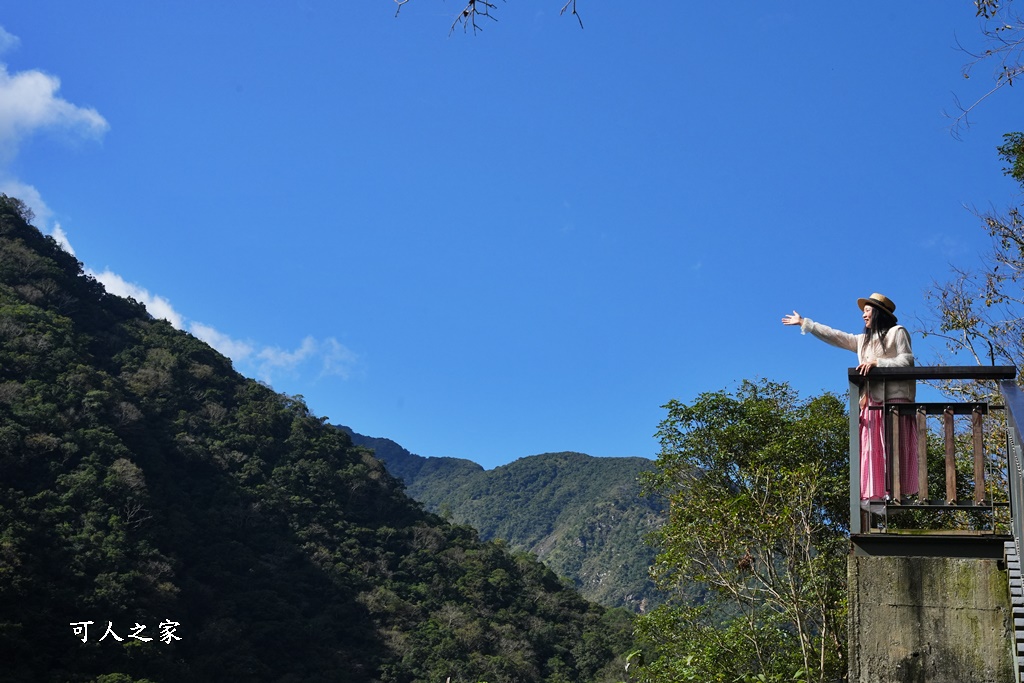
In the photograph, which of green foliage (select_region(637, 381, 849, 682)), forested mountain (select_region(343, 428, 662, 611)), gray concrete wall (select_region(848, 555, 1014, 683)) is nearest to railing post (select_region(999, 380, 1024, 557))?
gray concrete wall (select_region(848, 555, 1014, 683))

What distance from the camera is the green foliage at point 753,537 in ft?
26.1

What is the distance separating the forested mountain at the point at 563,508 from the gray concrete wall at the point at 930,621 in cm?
4758

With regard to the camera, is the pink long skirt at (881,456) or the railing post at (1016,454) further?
the pink long skirt at (881,456)

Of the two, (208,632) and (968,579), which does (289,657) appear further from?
(968,579)

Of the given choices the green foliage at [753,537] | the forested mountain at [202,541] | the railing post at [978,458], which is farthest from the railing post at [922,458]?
the forested mountain at [202,541]

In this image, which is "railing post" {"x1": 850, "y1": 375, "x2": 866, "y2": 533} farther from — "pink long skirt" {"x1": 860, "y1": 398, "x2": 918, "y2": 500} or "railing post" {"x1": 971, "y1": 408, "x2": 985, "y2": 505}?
"railing post" {"x1": 971, "y1": 408, "x2": 985, "y2": 505}

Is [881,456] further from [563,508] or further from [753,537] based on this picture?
[563,508]

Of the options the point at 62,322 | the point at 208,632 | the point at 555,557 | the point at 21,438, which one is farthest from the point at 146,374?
the point at 555,557

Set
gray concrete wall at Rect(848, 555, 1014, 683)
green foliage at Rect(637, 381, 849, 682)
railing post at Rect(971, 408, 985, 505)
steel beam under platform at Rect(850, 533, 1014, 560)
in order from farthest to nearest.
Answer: green foliage at Rect(637, 381, 849, 682) < railing post at Rect(971, 408, 985, 505) < steel beam under platform at Rect(850, 533, 1014, 560) < gray concrete wall at Rect(848, 555, 1014, 683)

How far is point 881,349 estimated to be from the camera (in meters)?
3.95

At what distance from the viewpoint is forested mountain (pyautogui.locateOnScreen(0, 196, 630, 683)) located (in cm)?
2042

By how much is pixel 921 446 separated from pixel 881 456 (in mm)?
159

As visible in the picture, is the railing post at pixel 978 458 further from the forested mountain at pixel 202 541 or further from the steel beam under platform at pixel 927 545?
the forested mountain at pixel 202 541

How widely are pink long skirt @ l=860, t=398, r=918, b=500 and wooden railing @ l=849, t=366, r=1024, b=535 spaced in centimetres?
3
